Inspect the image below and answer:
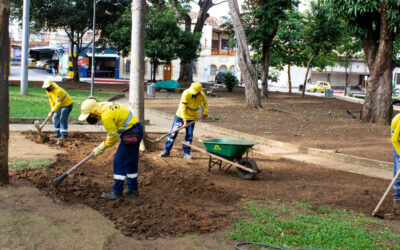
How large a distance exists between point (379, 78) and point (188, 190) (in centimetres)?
1254

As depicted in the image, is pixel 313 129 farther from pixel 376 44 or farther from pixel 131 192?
pixel 131 192

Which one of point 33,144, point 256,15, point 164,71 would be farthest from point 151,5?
point 33,144

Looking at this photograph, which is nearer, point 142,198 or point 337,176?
point 142,198

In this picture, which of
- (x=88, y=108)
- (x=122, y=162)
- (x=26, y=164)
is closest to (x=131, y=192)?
(x=122, y=162)

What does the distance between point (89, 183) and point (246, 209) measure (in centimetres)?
256

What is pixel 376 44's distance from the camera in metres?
17.2

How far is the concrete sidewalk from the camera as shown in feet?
30.5

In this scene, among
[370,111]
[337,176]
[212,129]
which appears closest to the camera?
[337,176]

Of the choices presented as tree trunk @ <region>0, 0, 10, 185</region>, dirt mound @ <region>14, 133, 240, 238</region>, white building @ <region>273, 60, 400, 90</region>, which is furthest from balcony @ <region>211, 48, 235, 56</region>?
tree trunk @ <region>0, 0, 10, 185</region>

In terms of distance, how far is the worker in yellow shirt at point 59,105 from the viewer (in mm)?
9992

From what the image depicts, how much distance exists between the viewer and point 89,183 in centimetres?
676

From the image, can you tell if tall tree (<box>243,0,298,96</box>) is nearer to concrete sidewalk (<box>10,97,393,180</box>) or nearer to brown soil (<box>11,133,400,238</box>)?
concrete sidewalk (<box>10,97,393,180</box>)

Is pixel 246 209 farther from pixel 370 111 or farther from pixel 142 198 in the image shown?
pixel 370 111

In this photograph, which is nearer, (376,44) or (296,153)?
(296,153)
